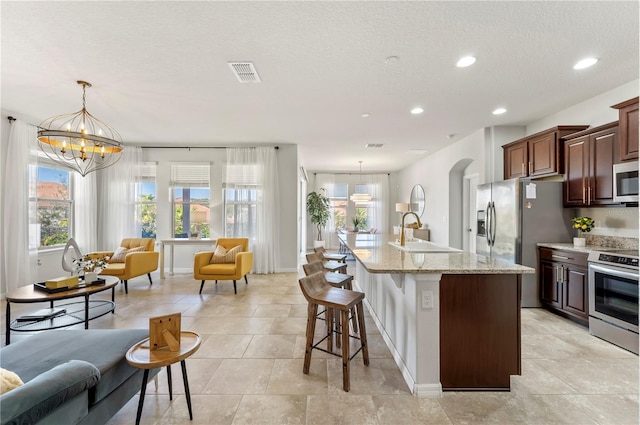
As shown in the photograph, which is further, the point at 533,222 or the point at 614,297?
the point at 533,222

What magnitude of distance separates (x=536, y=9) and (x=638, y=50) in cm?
137

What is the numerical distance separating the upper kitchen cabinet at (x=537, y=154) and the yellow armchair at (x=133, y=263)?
619 centimetres

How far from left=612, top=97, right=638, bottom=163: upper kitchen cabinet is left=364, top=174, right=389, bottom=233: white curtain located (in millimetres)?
7111

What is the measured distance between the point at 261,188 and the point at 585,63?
513cm

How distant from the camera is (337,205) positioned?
10.2 meters

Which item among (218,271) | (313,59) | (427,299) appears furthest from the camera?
(218,271)

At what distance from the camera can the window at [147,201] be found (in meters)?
6.19

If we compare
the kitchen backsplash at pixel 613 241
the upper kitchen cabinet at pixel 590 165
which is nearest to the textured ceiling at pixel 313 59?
the upper kitchen cabinet at pixel 590 165

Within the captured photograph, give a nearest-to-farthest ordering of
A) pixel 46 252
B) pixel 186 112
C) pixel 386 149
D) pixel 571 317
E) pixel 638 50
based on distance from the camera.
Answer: pixel 638 50 → pixel 571 317 → pixel 186 112 → pixel 46 252 → pixel 386 149

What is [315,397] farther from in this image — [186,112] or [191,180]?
[191,180]

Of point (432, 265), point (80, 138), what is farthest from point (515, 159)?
point (80, 138)

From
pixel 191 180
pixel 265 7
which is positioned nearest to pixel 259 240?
pixel 191 180

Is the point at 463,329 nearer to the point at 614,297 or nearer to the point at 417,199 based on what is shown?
the point at 614,297

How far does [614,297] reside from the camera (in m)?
2.85
